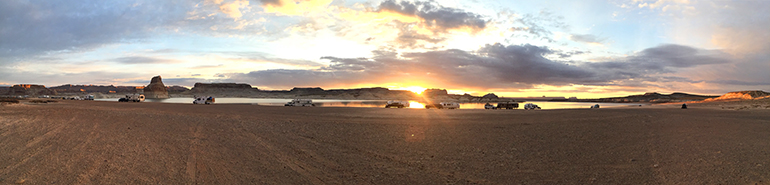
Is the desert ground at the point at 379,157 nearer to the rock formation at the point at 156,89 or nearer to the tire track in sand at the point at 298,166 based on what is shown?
the tire track in sand at the point at 298,166

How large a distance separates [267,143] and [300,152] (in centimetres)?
201

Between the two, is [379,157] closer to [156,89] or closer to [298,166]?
[298,166]

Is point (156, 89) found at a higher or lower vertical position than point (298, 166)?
higher

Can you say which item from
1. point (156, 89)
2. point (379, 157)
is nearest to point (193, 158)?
point (379, 157)

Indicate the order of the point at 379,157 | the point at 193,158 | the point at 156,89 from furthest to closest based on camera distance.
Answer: the point at 156,89, the point at 379,157, the point at 193,158

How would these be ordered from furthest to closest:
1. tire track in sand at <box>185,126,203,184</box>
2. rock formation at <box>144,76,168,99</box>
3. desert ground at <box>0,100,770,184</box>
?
rock formation at <box>144,76,168,99</box>, desert ground at <box>0,100,770,184</box>, tire track in sand at <box>185,126,203,184</box>

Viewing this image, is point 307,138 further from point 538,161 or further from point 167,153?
point 538,161

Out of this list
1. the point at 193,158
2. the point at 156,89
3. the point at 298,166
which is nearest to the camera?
the point at 298,166

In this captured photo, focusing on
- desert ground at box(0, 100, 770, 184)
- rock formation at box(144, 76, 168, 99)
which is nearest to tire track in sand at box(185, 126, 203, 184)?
desert ground at box(0, 100, 770, 184)

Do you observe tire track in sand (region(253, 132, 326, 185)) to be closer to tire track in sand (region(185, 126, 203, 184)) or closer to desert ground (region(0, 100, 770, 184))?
desert ground (region(0, 100, 770, 184))

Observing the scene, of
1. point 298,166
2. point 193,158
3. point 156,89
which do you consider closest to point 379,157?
point 298,166

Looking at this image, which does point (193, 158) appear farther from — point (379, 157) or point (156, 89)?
point (156, 89)

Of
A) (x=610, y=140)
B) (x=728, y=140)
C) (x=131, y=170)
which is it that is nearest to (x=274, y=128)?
(x=131, y=170)

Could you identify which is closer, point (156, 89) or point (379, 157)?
point (379, 157)
